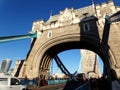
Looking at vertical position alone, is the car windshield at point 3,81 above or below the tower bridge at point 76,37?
below

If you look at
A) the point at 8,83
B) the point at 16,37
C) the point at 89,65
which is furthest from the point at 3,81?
the point at 89,65

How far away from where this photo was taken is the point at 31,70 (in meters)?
31.8

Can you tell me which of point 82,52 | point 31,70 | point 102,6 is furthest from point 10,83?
point 82,52

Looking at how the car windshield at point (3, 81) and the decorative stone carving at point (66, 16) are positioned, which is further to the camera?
the decorative stone carving at point (66, 16)

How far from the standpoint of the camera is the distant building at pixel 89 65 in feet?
214

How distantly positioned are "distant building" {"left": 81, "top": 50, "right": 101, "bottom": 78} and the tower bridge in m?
32.2

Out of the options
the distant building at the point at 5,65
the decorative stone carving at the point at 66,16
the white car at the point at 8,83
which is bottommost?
the white car at the point at 8,83

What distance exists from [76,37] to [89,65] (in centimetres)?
4014

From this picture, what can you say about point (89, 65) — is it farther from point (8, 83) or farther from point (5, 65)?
point (8, 83)

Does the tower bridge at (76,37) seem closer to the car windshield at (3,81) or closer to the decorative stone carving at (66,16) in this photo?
the decorative stone carving at (66,16)

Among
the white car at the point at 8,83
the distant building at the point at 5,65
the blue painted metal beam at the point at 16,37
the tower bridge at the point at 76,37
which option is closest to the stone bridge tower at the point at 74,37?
the tower bridge at the point at 76,37

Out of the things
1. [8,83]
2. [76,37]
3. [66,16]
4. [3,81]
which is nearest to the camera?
[3,81]

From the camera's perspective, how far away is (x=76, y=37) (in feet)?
99.0

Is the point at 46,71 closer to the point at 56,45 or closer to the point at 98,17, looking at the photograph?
the point at 56,45
